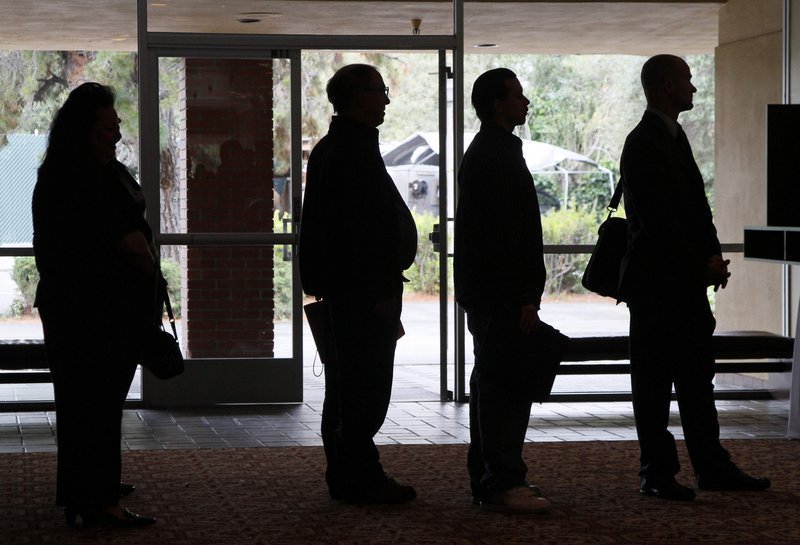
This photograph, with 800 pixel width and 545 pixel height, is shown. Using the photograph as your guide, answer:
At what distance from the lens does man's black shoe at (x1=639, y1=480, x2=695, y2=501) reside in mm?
4738

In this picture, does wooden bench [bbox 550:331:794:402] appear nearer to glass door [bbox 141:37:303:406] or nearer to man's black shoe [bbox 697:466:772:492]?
glass door [bbox 141:37:303:406]

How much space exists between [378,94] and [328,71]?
8.40 meters

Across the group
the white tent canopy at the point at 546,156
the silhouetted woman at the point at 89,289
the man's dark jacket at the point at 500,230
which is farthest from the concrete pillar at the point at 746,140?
the silhouetted woman at the point at 89,289

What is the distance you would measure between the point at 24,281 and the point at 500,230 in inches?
186

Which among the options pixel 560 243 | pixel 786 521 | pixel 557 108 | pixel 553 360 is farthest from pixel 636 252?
pixel 557 108

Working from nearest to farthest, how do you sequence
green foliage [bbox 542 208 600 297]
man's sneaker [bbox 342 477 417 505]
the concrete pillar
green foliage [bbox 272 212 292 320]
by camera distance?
man's sneaker [bbox 342 477 417 505]
green foliage [bbox 272 212 292 320]
the concrete pillar
green foliage [bbox 542 208 600 297]

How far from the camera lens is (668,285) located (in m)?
4.79

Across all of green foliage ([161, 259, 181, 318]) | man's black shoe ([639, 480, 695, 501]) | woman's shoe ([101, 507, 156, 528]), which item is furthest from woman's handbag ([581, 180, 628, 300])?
green foliage ([161, 259, 181, 318])

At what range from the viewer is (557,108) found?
12031 millimetres

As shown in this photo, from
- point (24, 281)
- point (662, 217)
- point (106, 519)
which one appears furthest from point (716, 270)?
point (24, 281)

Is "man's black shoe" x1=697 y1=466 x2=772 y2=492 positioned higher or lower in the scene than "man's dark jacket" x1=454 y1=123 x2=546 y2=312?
lower

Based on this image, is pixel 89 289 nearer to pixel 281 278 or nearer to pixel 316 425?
pixel 316 425

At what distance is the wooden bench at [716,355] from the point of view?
7.42 m

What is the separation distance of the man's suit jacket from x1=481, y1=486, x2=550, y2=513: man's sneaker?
88cm
